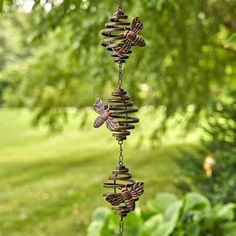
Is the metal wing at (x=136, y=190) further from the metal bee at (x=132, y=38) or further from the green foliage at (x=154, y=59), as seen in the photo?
the green foliage at (x=154, y=59)

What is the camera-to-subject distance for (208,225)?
390 centimetres

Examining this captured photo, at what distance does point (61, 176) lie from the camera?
42.2 ft

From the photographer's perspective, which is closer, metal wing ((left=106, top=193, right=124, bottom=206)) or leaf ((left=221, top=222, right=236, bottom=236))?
metal wing ((left=106, top=193, right=124, bottom=206))

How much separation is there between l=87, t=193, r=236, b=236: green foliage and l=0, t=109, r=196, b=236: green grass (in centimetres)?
160

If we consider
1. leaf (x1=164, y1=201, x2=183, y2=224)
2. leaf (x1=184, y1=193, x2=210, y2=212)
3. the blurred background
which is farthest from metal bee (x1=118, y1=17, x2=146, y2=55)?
leaf (x1=184, y1=193, x2=210, y2=212)

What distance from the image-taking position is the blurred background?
164 inches

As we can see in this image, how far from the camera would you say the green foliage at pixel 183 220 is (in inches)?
143

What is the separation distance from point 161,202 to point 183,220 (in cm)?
27

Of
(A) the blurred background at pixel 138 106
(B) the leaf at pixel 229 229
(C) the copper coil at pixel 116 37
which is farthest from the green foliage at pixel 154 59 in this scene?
(C) the copper coil at pixel 116 37

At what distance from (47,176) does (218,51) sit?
5.14 m

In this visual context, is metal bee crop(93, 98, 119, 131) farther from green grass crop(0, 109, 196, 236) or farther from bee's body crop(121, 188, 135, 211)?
green grass crop(0, 109, 196, 236)

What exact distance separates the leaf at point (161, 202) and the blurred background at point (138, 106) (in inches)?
0.4

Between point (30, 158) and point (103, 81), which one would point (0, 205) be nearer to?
point (103, 81)

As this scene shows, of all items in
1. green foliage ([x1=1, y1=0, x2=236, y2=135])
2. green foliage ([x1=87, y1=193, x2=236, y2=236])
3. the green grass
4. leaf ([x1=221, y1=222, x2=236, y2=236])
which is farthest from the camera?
the green grass
